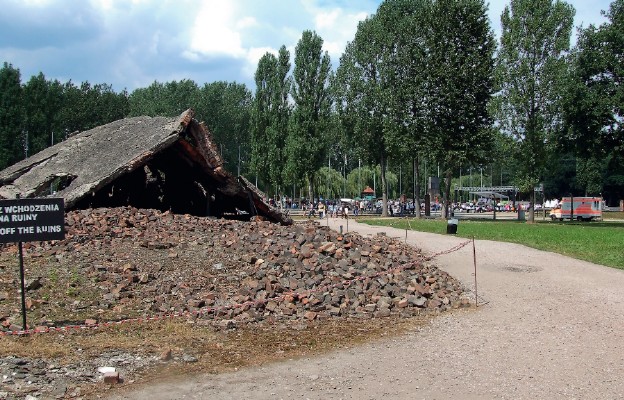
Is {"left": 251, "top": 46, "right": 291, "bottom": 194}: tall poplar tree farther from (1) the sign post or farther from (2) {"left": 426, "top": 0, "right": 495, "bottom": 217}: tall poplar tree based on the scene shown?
(1) the sign post

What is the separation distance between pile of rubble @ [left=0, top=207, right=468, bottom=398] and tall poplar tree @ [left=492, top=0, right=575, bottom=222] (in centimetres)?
2586

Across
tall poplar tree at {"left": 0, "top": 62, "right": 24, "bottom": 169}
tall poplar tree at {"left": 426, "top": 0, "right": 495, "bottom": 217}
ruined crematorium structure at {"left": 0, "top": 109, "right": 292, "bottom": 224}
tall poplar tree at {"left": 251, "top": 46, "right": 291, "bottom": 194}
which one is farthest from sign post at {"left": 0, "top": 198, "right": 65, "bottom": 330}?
tall poplar tree at {"left": 0, "top": 62, "right": 24, "bottom": 169}

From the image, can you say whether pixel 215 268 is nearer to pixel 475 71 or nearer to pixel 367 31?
pixel 475 71

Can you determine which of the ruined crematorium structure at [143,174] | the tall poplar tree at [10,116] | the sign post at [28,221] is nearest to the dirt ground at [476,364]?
the sign post at [28,221]

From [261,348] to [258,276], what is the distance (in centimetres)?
336

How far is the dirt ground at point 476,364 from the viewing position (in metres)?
6.18

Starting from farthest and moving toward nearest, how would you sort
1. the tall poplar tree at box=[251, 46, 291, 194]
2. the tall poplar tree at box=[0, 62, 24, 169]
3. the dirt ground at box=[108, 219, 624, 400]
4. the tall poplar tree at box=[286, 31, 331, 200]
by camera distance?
the tall poplar tree at box=[0, 62, 24, 169] < the tall poplar tree at box=[251, 46, 291, 194] < the tall poplar tree at box=[286, 31, 331, 200] < the dirt ground at box=[108, 219, 624, 400]

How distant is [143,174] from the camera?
19.6 meters

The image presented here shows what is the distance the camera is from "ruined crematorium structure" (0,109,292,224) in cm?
1688

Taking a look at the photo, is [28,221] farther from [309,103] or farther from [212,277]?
[309,103]

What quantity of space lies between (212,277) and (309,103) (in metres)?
39.1

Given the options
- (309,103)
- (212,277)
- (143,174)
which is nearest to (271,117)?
(309,103)

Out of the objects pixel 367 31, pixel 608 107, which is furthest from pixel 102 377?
pixel 367 31

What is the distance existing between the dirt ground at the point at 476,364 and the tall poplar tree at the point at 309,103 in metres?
38.4
